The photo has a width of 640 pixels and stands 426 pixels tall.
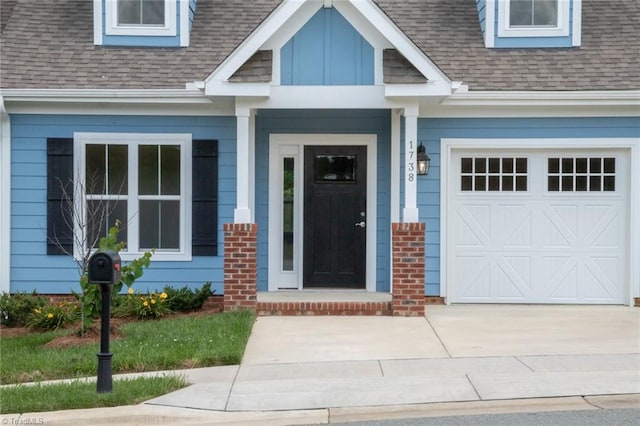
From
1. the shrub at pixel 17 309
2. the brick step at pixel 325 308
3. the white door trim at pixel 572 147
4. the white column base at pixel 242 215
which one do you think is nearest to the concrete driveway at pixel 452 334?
the brick step at pixel 325 308

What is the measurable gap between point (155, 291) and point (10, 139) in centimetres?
320

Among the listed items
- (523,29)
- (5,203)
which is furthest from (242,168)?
(523,29)

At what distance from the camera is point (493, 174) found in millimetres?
12844

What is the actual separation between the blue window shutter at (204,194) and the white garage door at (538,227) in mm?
3653

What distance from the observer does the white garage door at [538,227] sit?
502 inches

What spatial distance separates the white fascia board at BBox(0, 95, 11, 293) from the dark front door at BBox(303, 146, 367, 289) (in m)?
4.53

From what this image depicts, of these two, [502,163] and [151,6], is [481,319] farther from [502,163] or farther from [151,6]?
[151,6]

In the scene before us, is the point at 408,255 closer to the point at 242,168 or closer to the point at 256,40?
the point at 242,168

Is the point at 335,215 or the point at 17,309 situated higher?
the point at 335,215

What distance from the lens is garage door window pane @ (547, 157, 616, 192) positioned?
12.7 m

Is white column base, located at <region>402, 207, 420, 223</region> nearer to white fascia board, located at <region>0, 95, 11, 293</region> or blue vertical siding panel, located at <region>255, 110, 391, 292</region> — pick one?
blue vertical siding panel, located at <region>255, 110, 391, 292</region>

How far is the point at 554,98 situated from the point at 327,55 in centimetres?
347

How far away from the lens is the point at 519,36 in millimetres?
13242

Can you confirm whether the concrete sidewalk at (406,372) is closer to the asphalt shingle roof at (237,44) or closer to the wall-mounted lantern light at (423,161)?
the wall-mounted lantern light at (423,161)
